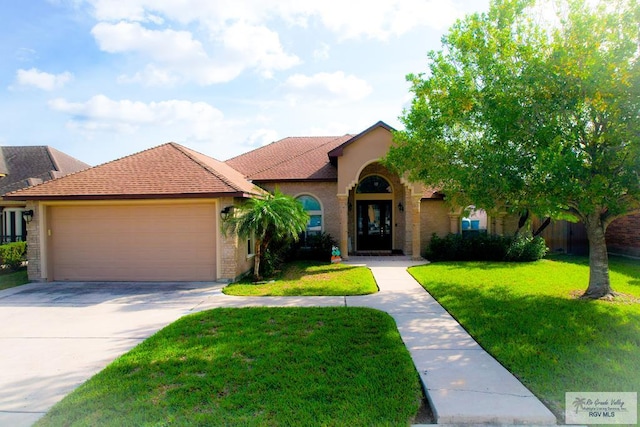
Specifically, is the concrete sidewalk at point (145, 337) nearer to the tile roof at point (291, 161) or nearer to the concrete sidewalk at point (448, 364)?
the concrete sidewalk at point (448, 364)

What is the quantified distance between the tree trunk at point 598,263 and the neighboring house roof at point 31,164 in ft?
75.6

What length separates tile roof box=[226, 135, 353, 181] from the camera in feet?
54.8

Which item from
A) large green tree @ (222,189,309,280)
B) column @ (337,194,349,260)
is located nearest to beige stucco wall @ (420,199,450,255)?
column @ (337,194,349,260)

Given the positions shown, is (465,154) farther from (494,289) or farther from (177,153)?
(177,153)

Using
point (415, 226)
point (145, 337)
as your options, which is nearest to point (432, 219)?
point (415, 226)

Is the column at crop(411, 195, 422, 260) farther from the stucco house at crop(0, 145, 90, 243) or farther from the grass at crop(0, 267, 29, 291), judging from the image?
the stucco house at crop(0, 145, 90, 243)

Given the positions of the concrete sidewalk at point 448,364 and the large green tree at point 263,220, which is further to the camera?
the large green tree at point 263,220

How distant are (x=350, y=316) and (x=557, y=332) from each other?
146 inches

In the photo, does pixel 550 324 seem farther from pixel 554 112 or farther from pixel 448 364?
pixel 554 112

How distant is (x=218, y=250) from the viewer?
37.8ft

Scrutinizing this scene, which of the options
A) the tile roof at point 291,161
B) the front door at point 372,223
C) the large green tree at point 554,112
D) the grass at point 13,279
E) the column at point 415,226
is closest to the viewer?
the large green tree at point 554,112

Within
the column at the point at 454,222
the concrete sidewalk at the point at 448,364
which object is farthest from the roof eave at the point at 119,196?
the column at the point at 454,222

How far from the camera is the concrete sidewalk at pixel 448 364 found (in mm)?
3924

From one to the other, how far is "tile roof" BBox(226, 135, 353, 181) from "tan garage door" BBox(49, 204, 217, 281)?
548cm
